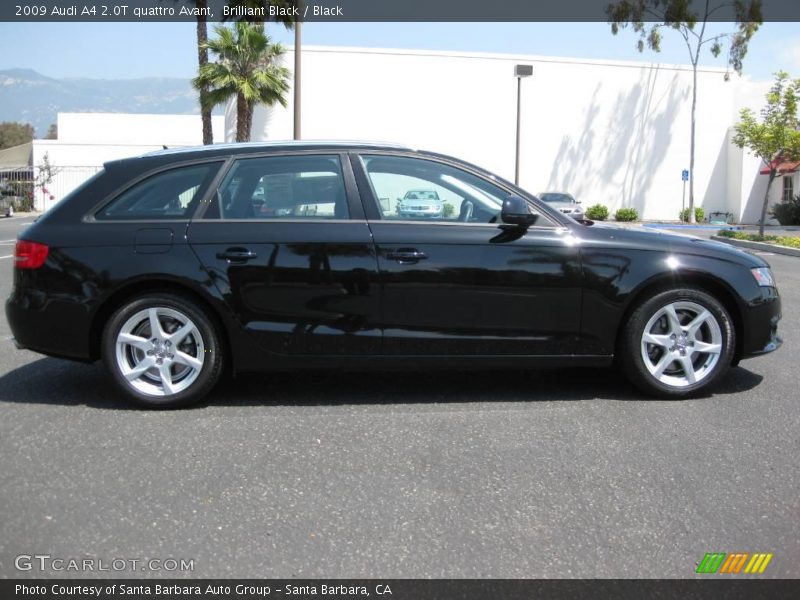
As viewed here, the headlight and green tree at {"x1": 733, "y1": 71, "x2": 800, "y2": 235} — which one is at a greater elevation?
green tree at {"x1": 733, "y1": 71, "x2": 800, "y2": 235}

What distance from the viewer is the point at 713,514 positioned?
10.5ft

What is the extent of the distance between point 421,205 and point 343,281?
69 cm

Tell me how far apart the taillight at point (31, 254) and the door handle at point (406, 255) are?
206cm

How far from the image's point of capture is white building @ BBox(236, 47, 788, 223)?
35094mm

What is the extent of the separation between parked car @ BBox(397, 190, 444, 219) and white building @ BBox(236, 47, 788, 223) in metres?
29.7

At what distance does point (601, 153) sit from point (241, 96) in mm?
19390

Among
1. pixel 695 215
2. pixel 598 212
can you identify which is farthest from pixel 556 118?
pixel 695 215

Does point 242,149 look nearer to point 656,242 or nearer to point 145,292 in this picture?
point 145,292

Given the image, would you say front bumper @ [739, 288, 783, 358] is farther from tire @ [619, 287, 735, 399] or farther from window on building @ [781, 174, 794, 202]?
window on building @ [781, 174, 794, 202]

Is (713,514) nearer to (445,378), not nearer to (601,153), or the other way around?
(445,378)

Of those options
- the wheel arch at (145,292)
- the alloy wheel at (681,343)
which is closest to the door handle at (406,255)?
the wheel arch at (145,292)

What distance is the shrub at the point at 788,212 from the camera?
35094 mm

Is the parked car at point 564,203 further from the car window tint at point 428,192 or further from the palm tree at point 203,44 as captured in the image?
the car window tint at point 428,192

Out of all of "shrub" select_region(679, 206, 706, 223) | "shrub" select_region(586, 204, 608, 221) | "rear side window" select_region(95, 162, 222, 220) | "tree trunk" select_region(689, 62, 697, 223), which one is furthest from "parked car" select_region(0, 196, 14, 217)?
"rear side window" select_region(95, 162, 222, 220)
